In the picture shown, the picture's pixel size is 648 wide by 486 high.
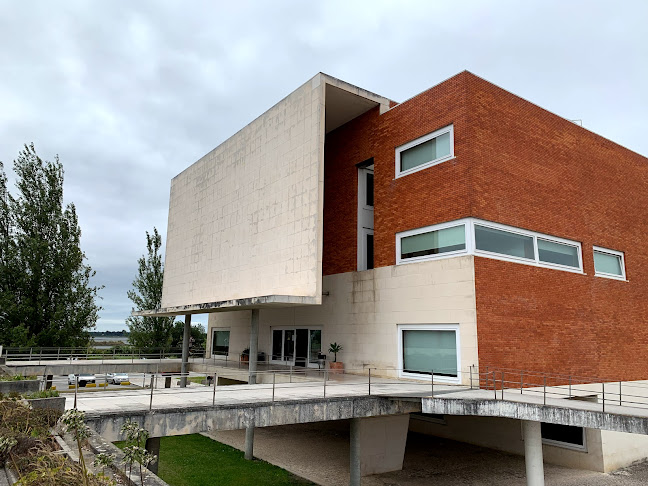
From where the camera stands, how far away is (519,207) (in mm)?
16297

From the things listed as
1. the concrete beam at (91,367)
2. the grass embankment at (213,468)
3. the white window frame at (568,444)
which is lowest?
the grass embankment at (213,468)

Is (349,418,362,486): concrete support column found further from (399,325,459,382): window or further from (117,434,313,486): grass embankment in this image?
(399,325,459,382): window

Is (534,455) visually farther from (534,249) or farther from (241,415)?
(534,249)

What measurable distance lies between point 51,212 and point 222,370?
16.8 meters

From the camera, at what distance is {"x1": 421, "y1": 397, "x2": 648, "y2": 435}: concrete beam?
9477 millimetres

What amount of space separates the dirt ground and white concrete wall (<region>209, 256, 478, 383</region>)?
11.1ft

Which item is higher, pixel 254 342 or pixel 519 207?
pixel 519 207

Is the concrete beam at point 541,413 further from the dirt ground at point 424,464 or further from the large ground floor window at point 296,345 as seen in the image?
the large ground floor window at point 296,345

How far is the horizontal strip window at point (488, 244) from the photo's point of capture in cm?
1505

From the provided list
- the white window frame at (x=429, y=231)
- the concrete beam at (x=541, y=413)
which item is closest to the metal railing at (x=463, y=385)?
the concrete beam at (x=541, y=413)

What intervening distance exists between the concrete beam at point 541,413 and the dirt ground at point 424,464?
4392 mm

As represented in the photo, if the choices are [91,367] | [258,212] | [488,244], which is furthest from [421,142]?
[91,367]

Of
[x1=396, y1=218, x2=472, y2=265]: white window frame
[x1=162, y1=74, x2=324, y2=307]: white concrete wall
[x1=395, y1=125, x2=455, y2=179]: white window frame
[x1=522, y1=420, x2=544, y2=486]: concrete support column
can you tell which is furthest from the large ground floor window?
[x1=522, y1=420, x2=544, y2=486]: concrete support column

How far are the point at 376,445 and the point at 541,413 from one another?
5816 millimetres
